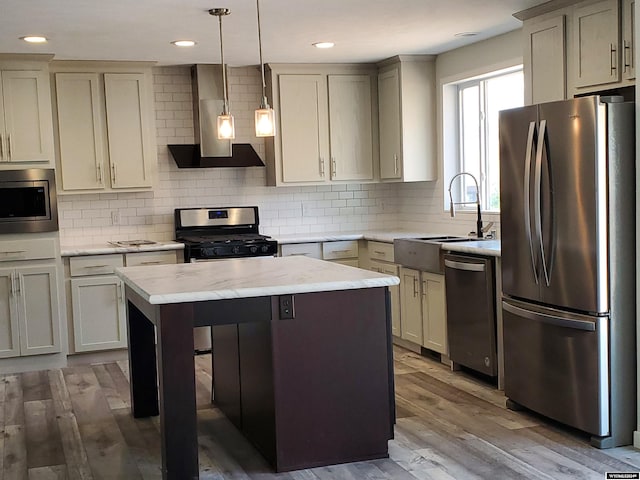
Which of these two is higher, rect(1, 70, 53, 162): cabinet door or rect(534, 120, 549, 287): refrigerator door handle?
rect(1, 70, 53, 162): cabinet door

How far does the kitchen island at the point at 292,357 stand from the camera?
11.0 ft

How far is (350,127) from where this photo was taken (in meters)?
6.87

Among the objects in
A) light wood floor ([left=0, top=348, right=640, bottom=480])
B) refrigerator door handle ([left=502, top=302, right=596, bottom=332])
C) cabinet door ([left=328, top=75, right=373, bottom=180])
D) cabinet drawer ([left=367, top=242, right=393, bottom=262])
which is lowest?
light wood floor ([left=0, top=348, right=640, bottom=480])

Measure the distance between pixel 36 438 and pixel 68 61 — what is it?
10.2 feet

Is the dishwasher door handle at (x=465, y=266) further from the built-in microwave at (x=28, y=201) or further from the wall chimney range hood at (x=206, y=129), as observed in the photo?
the built-in microwave at (x=28, y=201)

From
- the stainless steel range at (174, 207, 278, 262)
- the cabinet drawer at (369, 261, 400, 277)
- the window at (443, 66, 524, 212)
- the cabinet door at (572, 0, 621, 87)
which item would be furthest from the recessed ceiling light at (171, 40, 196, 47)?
the cabinet door at (572, 0, 621, 87)

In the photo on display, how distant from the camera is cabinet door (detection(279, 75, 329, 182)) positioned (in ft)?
21.9

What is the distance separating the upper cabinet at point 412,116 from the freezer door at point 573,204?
2.61m

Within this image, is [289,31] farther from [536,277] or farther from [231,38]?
[536,277]

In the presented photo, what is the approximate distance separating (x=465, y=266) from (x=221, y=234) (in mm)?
2501

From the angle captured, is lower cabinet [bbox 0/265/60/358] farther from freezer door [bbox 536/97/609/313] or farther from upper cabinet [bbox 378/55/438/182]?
freezer door [bbox 536/97/609/313]

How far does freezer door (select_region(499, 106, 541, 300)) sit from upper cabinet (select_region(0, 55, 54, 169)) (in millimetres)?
3393

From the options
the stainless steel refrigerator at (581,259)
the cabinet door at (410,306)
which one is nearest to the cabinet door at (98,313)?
the cabinet door at (410,306)

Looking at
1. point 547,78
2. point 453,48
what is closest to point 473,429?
point 547,78
